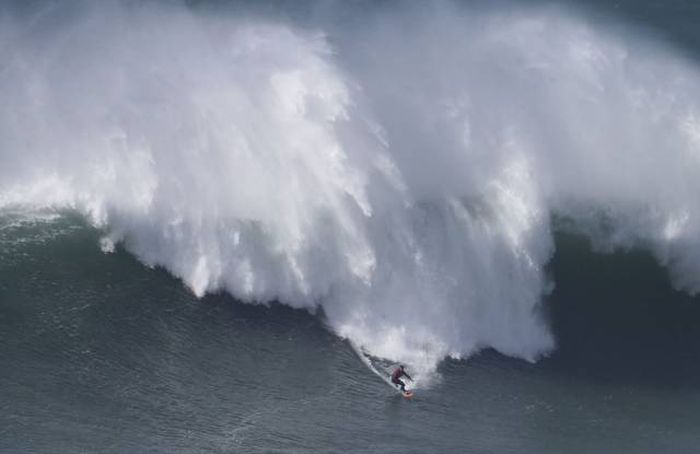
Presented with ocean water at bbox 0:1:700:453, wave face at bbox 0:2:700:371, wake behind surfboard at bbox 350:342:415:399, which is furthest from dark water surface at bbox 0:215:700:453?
wave face at bbox 0:2:700:371

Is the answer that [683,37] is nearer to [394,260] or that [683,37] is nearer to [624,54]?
[624,54]

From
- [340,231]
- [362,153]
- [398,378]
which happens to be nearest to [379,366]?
[398,378]

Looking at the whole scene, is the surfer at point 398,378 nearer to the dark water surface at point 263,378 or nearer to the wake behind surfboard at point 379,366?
the wake behind surfboard at point 379,366

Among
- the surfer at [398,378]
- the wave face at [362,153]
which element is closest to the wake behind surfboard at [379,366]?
the surfer at [398,378]

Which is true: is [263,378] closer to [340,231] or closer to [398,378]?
[398,378]

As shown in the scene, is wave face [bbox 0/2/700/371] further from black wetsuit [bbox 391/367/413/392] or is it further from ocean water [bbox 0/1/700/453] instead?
black wetsuit [bbox 391/367/413/392]
